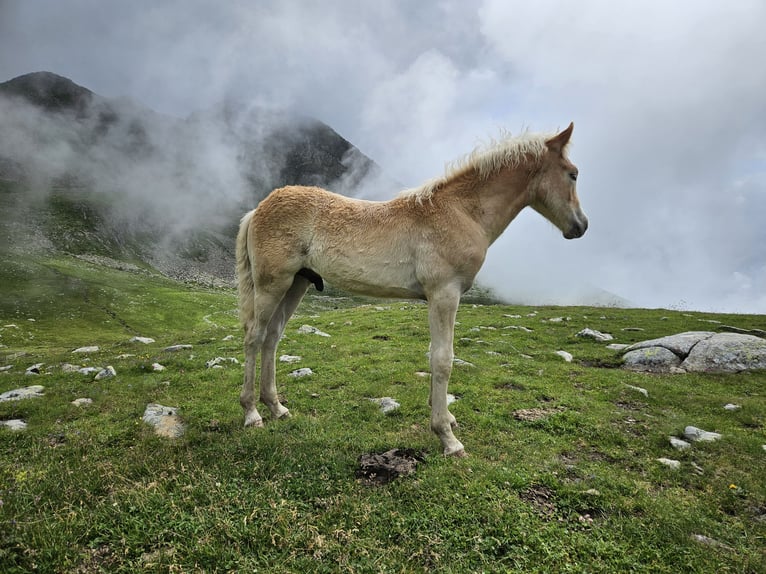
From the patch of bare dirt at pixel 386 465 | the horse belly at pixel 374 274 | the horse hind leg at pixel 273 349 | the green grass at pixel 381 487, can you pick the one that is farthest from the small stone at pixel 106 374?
the patch of bare dirt at pixel 386 465

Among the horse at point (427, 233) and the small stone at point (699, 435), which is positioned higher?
the horse at point (427, 233)

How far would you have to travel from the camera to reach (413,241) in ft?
22.7

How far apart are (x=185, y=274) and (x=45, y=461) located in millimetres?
176050

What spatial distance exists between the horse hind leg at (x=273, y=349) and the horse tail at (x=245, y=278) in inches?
21.1

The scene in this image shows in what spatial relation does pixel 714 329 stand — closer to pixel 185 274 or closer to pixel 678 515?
pixel 678 515

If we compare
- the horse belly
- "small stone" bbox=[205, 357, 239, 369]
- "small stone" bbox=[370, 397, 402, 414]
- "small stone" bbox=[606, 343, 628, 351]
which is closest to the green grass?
"small stone" bbox=[370, 397, 402, 414]

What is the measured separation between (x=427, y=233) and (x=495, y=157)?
208cm

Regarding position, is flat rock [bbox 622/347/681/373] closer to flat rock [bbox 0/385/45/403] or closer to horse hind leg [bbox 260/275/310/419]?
horse hind leg [bbox 260/275/310/419]

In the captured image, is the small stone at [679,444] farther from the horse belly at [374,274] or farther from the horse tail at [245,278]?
the horse tail at [245,278]

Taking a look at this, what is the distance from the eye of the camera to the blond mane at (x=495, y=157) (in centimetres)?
735

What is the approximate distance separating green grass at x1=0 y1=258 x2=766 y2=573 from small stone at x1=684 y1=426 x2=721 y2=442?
0.21 metres

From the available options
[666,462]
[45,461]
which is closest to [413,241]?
[666,462]

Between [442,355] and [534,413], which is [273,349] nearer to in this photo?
[442,355]

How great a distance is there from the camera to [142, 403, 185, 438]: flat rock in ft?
25.6
